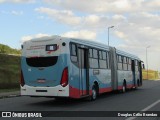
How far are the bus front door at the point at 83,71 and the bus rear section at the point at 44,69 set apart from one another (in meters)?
1.56

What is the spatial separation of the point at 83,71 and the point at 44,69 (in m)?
2.29

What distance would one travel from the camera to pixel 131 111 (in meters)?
15.4

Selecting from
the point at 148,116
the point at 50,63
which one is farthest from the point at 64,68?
the point at 148,116

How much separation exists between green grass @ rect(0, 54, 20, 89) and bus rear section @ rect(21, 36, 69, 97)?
48.8 ft

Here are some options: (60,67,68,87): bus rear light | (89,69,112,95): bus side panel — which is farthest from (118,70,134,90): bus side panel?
(60,67,68,87): bus rear light

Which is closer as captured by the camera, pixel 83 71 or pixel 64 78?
pixel 64 78

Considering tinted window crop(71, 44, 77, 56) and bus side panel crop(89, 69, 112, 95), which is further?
bus side panel crop(89, 69, 112, 95)

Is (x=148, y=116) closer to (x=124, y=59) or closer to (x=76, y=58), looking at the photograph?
(x=76, y=58)

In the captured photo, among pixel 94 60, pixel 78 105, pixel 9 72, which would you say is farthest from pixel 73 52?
pixel 9 72

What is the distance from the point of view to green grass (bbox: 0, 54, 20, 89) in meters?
33.5

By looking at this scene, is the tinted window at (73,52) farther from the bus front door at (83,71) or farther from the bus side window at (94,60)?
the bus side window at (94,60)

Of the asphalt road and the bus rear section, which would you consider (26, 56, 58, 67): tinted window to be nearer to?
the bus rear section

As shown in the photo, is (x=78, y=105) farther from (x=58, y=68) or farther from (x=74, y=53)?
(x=74, y=53)

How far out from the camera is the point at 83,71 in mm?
19281
